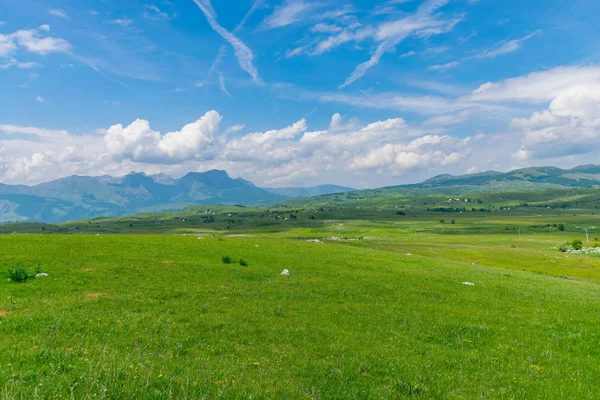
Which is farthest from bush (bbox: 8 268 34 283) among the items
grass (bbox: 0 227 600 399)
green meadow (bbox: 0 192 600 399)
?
grass (bbox: 0 227 600 399)

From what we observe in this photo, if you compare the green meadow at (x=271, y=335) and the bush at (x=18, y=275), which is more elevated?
the bush at (x=18, y=275)

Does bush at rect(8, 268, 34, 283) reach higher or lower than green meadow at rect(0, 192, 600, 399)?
higher

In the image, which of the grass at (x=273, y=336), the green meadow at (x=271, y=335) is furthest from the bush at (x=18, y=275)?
the grass at (x=273, y=336)

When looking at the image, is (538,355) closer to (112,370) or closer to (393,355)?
(393,355)

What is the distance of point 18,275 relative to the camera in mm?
22250

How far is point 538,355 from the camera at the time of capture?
15898 millimetres

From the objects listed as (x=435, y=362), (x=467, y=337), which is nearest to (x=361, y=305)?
(x=467, y=337)

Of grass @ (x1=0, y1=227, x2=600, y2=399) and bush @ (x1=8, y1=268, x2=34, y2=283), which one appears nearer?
grass @ (x1=0, y1=227, x2=600, y2=399)

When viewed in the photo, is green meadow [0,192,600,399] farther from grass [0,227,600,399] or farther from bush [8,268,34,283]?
bush [8,268,34,283]

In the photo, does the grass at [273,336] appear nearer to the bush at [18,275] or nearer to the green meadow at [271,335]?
the green meadow at [271,335]

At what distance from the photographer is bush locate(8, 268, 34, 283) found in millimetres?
22094

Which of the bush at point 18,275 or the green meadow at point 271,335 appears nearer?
the green meadow at point 271,335

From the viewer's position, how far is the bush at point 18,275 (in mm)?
22094

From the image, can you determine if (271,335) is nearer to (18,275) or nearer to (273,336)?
(273,336)
